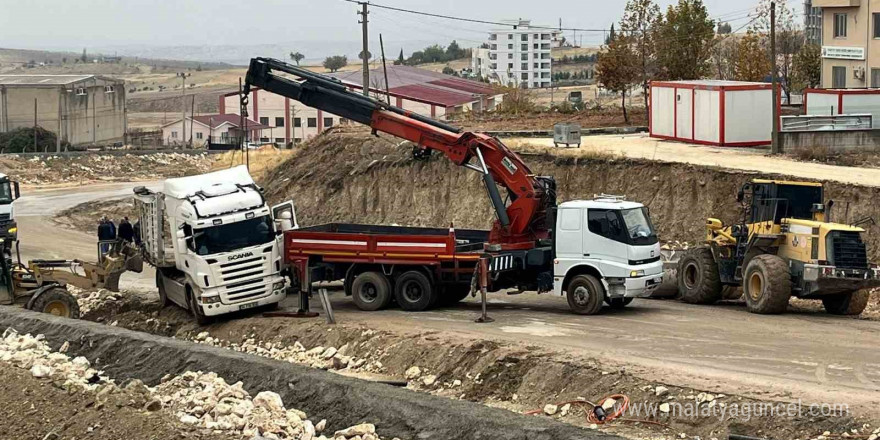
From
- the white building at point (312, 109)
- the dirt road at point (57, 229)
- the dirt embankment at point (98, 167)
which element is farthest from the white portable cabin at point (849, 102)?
the white building at point (312, 109)

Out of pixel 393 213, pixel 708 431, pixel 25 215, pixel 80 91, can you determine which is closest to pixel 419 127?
pixel 708 431

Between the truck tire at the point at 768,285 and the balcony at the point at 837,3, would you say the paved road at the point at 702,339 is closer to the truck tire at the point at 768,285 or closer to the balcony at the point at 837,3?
the truck tire at the point at 768,285

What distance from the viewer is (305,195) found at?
46344 mm

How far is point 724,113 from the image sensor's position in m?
44.3

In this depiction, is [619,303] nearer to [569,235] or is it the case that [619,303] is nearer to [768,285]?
[569,235]

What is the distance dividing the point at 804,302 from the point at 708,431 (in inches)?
508

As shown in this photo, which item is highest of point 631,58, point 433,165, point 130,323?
point 631,58

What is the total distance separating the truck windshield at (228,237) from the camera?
82.0ft

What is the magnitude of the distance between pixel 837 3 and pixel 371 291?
131 ft

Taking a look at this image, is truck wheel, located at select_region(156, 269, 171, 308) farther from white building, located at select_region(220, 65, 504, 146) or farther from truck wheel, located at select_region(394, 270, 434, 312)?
white building, located at select_region(220, 65, 504, 146)

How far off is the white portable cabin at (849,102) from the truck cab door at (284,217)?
24889 millimetres

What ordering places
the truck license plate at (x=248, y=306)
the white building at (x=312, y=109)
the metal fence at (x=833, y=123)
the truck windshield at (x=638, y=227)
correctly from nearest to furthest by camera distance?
the truck windshield at (x=638, y=227) → the truck license plate at (x=248, y=306) → the metal fence at (x=833, y=123) → the white building at (x=312, y=109)

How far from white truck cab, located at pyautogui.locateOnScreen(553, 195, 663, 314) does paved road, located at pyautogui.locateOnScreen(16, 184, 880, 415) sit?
508mm

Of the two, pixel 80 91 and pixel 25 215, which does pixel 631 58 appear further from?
pixel 80 91
